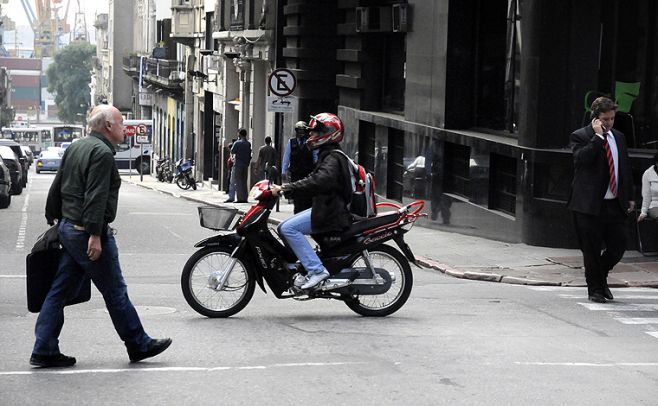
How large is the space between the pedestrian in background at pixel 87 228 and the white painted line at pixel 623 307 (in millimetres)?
5186

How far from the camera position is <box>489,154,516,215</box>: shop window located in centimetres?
1931

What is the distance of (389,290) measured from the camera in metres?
11.6

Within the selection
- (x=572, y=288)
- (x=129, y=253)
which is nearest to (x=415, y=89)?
(x=129, y=253)

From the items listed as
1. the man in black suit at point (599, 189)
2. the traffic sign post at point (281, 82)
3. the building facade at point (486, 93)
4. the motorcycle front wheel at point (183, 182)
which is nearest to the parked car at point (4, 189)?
the traffic sign post at point (281, 82)

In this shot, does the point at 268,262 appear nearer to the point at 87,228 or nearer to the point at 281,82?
the point at 87,228

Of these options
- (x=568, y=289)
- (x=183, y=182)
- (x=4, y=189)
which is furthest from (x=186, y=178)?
(x=568, y=289)

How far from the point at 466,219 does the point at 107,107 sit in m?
12.4

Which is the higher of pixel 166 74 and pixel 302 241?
pixel 302 241

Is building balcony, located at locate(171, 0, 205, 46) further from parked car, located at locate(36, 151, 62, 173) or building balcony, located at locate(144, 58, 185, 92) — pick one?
parked car, located at locate(36, 151, 62, 173)

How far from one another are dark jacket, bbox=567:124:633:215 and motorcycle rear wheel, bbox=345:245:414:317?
6.90ft

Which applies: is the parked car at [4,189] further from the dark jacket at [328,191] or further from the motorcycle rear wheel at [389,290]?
A: the dark jacket at [328,191]

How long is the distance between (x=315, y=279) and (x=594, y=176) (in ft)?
10.3

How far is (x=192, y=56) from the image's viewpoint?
57.8 m

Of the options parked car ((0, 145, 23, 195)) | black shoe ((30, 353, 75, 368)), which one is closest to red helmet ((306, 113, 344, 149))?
black shoe ((30, 353, 75, 368))
